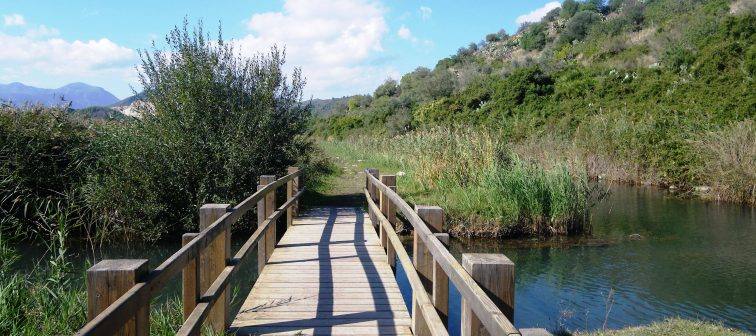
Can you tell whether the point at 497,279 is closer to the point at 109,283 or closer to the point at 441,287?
the point at 441,287

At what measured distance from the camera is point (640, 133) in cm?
1908

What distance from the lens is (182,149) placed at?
10.7 m

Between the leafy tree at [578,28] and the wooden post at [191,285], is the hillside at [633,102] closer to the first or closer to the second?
the leafy tree at [578,28]

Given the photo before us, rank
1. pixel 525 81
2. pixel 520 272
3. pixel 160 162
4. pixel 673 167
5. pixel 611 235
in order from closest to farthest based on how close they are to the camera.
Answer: pixel 520 272, pixel 160 162, pixel 611 235, pixel 673 167, pixel 525 81

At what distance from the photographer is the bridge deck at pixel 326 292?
460 cm

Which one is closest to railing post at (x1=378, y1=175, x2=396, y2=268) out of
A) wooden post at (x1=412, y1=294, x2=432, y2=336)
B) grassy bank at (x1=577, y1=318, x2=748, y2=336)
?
grassy bank at (x1=577, y1=318, x2=748, y2=336)

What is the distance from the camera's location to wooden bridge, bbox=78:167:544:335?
258 centimetres

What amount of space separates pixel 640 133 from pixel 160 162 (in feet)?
48.3

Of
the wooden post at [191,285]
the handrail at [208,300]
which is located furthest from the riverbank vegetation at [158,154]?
the wooden post at [191,285]

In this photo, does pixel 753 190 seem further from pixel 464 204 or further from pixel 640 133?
pixel 464 204

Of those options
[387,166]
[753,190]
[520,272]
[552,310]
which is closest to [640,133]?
[753,190]

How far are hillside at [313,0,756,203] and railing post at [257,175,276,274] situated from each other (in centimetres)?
692

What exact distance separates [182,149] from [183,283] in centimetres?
734

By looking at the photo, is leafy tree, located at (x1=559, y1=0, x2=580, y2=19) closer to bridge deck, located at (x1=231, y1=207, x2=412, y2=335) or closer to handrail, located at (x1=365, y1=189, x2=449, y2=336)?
bridge deck, located at (x1=231, y1=207, x2=412, y2=335)
